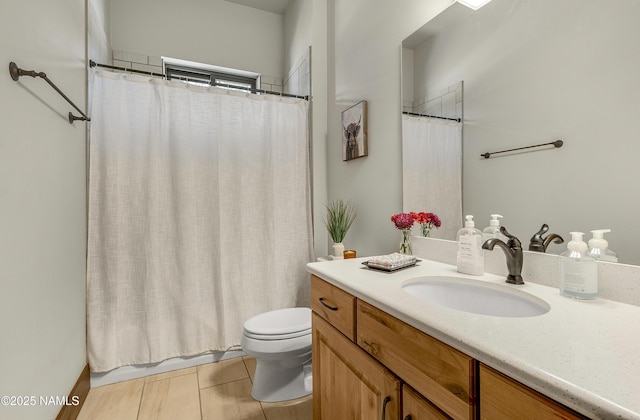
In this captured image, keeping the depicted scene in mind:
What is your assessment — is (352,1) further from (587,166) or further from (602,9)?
(587,166)

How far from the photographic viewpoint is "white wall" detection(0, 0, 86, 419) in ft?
3.06

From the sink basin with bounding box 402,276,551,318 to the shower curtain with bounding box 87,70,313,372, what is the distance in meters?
1.30

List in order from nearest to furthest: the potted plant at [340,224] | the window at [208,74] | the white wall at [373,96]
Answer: the white wall at [373,96] → the potted plant at [340,224] → the window at [208,74]

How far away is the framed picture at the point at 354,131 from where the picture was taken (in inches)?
73.1

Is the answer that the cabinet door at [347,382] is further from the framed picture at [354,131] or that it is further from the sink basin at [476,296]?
the framed picture at [354,131]

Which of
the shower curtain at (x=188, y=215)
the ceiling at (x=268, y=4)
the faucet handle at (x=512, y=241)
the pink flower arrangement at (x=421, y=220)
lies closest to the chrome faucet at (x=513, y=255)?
the faucet handle at (x=512, y=241)

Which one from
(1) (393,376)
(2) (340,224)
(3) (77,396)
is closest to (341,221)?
(2) (340,224)

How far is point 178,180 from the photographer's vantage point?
6.31 feet

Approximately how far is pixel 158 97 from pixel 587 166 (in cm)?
221

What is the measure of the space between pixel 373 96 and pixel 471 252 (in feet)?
3.81

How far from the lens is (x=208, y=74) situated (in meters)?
2.87

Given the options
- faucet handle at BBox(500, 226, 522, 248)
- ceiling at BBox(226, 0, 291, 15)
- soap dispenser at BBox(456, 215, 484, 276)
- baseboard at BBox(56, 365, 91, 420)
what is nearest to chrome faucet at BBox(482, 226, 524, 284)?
faucet handle at BBox(500, 226, 522, 248)

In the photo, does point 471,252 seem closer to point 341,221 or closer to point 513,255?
point 513,255

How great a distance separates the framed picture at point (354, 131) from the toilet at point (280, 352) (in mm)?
1089
